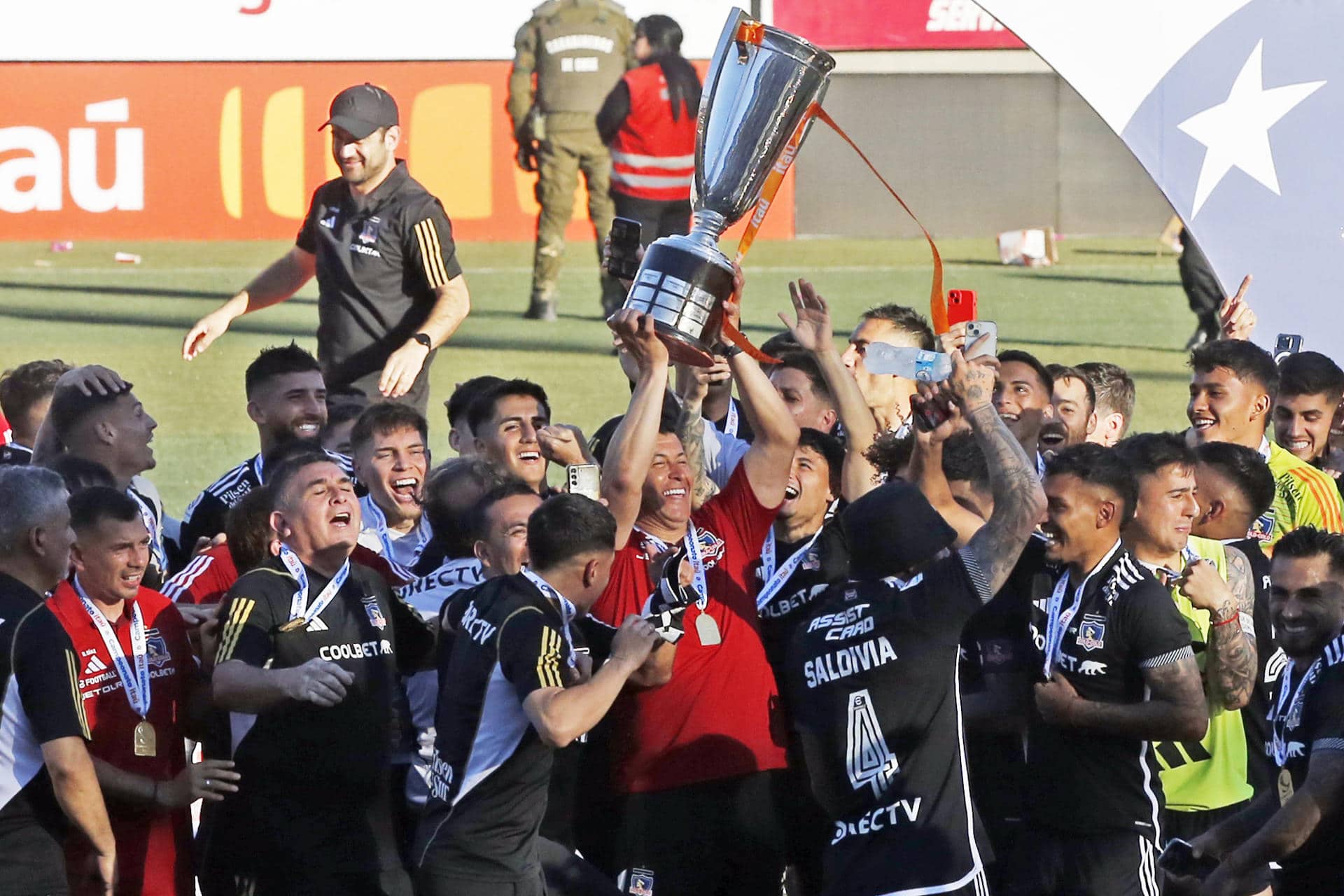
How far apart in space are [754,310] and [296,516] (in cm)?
919

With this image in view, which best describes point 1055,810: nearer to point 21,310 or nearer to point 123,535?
point 123,535

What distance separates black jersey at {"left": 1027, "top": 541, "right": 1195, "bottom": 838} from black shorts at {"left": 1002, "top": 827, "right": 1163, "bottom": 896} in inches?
1.3

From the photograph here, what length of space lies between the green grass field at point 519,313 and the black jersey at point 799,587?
675cm

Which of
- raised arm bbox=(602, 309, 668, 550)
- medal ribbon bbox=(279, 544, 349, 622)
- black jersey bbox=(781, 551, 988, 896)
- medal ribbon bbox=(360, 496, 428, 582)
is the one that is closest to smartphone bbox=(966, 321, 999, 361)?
black jersey bbox=(781, 551, 988, 896)

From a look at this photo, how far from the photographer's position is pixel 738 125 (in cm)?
523

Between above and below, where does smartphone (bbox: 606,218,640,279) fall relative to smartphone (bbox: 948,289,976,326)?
above

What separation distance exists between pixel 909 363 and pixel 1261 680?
1.94 metres

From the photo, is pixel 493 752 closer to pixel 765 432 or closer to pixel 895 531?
pixel 895 531

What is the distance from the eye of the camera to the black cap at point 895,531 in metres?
4.64

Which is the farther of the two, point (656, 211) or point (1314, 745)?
point (656, 211)

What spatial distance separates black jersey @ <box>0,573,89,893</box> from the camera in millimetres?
4793

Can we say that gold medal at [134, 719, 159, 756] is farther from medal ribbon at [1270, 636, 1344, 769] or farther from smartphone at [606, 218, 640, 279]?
medal ribbon at [1270, 636, 1344, 769]

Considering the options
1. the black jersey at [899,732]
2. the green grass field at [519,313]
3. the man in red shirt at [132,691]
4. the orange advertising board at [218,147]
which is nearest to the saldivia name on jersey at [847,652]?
the black jersey at [899,732]

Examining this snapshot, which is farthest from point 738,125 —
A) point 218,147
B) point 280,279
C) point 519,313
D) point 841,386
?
point 519,313
